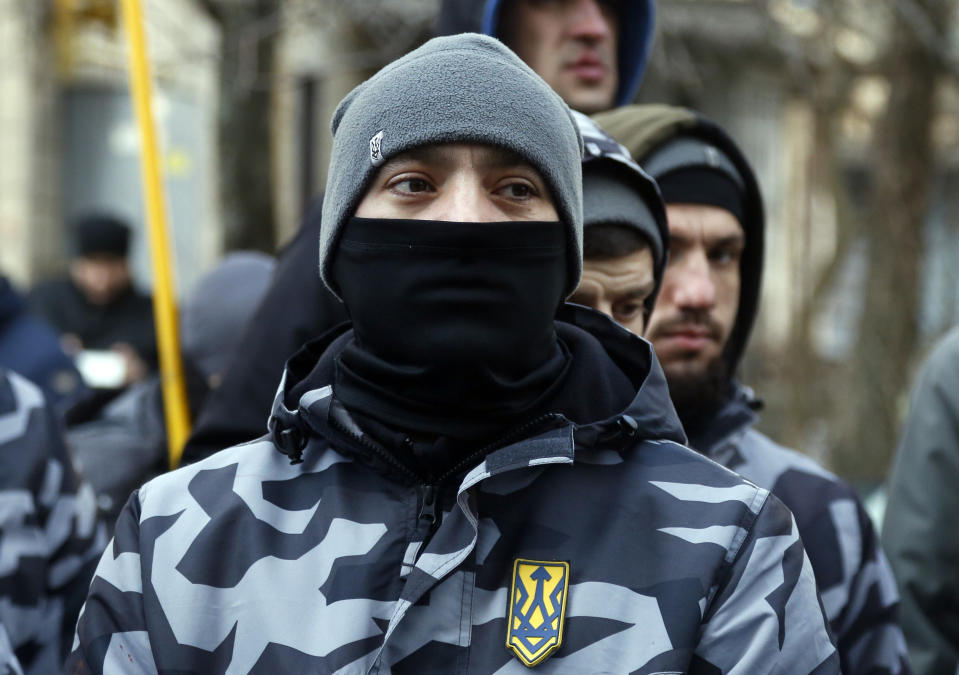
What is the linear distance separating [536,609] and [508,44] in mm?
1852

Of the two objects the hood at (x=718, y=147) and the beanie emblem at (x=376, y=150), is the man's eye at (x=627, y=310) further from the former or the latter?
the beanie emblem at (x=376, y=150)

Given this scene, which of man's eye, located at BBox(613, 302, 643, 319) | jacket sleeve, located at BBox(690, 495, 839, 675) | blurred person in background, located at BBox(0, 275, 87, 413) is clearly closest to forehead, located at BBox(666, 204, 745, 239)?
man's eye, located at BBox(613, 302, 643, 319)

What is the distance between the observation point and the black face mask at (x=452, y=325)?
1906 millimetres

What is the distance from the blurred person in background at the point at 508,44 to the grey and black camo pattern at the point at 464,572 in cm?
93

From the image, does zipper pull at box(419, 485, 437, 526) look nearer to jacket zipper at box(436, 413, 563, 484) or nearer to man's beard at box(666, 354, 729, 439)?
jacket zipper at box(436, 413, 563, 484)

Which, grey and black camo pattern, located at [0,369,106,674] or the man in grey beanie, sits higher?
the man in grey beanie

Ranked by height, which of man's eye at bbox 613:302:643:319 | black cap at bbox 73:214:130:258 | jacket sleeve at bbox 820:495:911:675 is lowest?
black cap at bbox 73:214:130:258

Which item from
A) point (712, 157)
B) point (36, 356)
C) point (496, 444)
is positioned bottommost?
point (36, 356)

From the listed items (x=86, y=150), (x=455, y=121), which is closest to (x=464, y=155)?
(x=455, y=121)

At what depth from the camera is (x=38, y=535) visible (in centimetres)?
280

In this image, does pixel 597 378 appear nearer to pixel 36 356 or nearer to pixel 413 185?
pixel 413 185

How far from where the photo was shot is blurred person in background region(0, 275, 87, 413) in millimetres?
4721

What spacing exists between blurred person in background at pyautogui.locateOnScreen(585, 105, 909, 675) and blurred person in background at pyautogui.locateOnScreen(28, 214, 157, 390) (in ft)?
16.5

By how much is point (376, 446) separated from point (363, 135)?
0.50 metres
